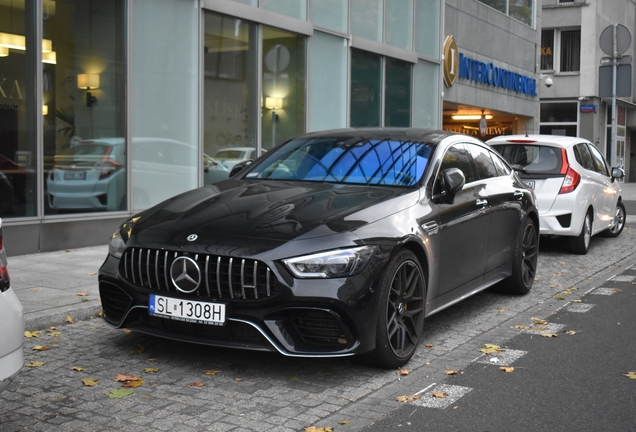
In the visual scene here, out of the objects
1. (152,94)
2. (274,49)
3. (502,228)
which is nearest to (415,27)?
(274,49)

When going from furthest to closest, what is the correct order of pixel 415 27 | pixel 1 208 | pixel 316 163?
1. pixel 415 27
2. pixel 1 208
3. pixel 316 163

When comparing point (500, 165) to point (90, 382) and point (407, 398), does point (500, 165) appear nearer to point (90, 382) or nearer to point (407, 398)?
point (407, 398)

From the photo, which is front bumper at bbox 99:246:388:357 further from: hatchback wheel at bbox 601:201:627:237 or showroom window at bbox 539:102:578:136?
showroom window at bbox 539:102:578:136

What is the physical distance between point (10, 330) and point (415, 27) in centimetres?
1730

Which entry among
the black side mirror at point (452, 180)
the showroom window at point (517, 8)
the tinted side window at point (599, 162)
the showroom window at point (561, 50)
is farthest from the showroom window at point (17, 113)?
the showroom window at point (561, 50)

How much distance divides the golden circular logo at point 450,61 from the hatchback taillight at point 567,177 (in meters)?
12.4

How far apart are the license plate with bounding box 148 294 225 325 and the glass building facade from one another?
208 inches

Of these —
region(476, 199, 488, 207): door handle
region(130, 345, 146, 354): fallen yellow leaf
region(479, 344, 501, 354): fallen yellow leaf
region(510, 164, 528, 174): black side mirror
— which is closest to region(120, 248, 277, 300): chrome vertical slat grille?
region(130, 345, 146, 354): fallen yellow leaf

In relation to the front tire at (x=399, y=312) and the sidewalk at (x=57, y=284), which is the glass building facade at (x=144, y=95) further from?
the front tire at (x=399, y=312)

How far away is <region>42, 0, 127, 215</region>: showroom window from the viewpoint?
10.4 m

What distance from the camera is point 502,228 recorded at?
7305 mm

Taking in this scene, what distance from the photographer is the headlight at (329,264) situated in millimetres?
4734

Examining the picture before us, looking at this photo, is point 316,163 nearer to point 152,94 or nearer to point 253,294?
point 253,294

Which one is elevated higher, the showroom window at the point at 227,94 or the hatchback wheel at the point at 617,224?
the showroom window at the point at 227,94
